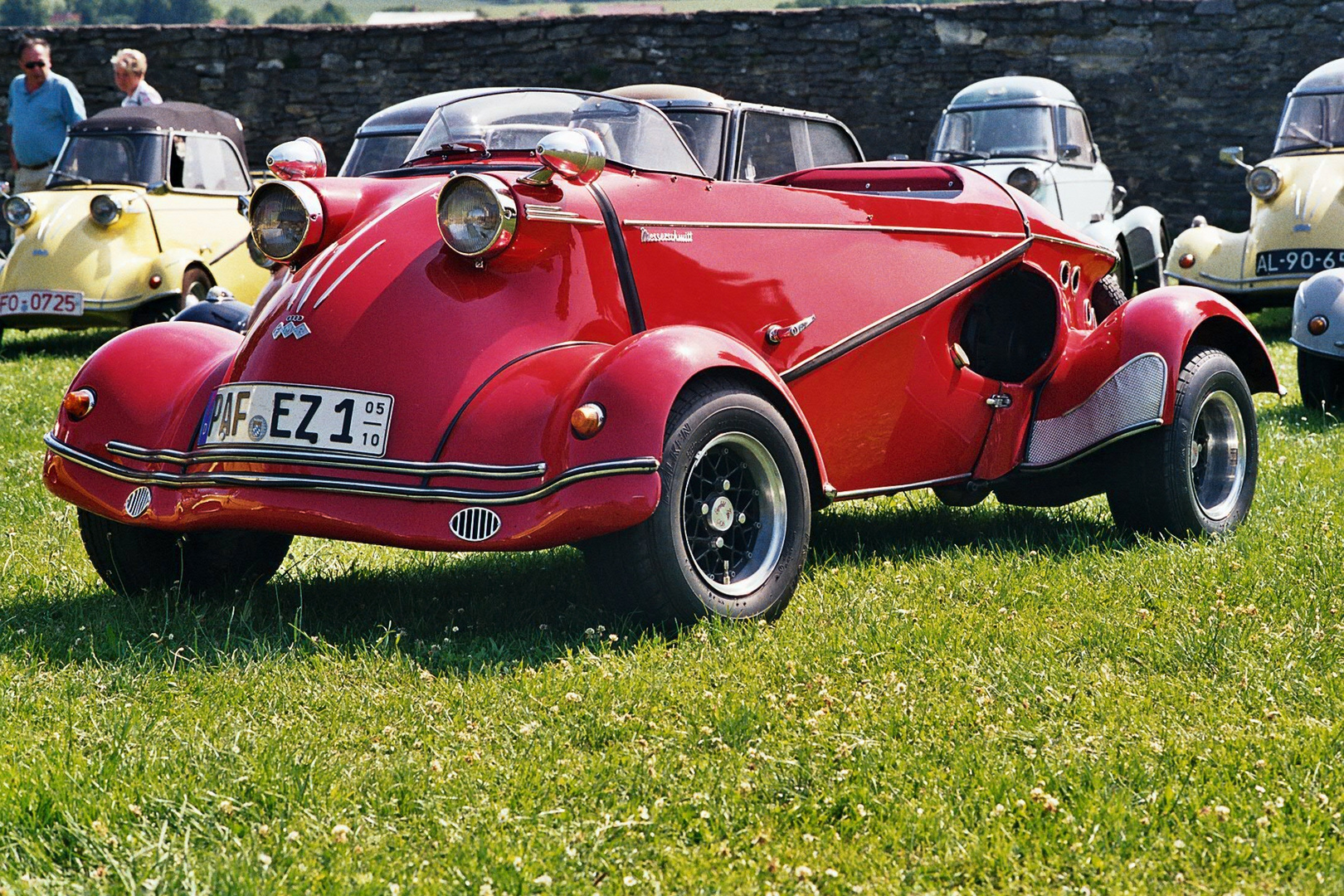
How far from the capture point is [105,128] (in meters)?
11.2

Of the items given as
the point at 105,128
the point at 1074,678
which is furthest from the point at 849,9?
the point at 1074,678

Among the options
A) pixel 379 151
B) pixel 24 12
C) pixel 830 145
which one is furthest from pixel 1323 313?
pixel 24 12

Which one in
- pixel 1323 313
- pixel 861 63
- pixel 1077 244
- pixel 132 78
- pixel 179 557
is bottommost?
pixel 179 557

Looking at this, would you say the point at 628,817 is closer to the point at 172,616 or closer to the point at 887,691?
the point at 887,691

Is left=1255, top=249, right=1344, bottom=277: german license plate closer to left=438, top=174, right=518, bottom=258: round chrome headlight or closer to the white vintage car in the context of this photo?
the white vintage car

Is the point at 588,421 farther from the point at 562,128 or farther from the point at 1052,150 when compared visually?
the point at 1052,150

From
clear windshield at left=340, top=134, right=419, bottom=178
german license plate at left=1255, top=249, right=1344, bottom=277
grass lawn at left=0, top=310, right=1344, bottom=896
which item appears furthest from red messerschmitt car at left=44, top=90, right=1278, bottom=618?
german license plate at left=1255, top=249, right=1344, bottom=277

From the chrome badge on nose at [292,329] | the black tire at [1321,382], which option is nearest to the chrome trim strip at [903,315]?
the chrome badge on nose at [292,329]

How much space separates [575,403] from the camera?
3.58 metres

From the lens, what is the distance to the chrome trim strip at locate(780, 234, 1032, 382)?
170 inches

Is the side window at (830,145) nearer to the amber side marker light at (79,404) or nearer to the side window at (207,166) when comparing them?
the amber side marker light at (79,404)

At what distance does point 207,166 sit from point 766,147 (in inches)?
263

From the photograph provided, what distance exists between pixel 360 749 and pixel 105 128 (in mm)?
9488

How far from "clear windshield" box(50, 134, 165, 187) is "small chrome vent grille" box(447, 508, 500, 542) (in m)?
8.54
